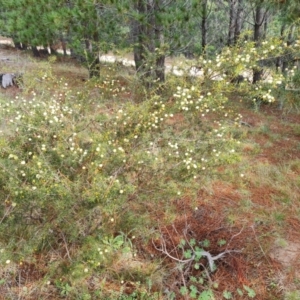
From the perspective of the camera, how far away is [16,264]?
2973 millimetres

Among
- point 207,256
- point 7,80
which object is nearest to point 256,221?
point 207,256

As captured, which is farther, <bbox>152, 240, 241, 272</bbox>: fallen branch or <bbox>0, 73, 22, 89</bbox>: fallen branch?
<bbox>0, 73, 22, 89</bbox>: fallen branch

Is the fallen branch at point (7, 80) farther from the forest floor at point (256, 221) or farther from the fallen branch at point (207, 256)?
the fallen branch at point (207, 256)

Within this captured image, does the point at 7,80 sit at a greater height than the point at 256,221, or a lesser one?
greater

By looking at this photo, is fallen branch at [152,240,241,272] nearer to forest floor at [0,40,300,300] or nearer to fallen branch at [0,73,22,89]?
forest floor at [0,40,300,300]

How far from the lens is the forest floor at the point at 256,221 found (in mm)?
3070

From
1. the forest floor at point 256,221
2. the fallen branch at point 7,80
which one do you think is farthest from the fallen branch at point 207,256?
the fallen branch at point 7,80

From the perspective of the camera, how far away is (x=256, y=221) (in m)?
3.78

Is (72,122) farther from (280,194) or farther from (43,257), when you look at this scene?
(280,194)

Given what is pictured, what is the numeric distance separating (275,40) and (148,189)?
212cm

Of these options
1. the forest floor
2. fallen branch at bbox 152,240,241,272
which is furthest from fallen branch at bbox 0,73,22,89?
fallen branch at bbox 152,240,241,272

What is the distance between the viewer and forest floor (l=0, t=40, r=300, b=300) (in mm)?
3070

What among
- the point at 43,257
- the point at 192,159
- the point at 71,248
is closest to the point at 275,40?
the point at 192,159

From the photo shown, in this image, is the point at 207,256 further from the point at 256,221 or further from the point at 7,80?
the point at 7,80
